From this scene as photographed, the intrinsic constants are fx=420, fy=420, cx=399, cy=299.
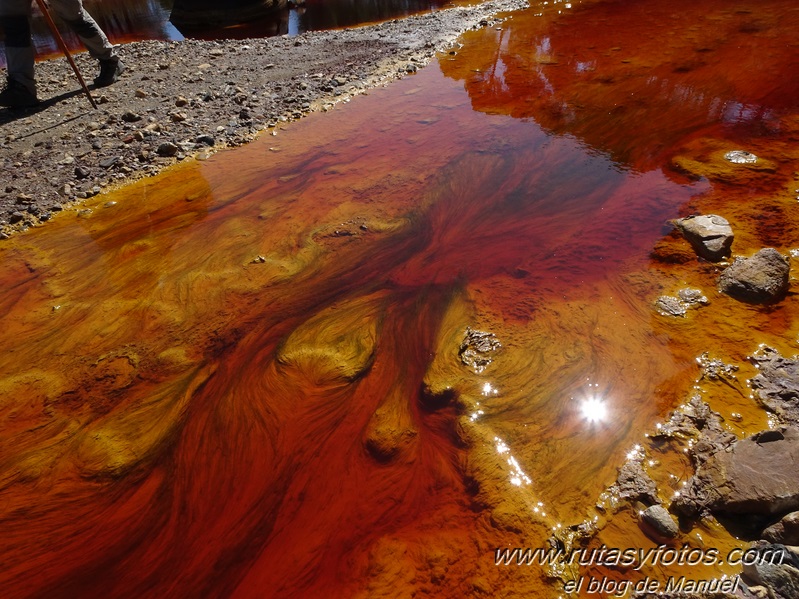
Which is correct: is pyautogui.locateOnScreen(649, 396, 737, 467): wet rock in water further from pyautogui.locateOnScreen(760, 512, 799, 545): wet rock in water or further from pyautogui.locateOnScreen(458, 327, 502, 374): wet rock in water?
pyautogui.locateOnScreen(458, 327, 502, 374): wet rock in water

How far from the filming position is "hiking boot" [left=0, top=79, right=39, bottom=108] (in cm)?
552

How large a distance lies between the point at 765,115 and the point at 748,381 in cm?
457

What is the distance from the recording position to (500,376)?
8.59 feet

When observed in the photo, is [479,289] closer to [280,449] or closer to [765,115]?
[280,449]

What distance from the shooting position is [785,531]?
1.59m

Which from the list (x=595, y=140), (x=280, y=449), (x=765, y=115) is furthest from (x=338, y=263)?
(x=765, y=115)

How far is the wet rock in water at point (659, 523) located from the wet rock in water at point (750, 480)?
81 millimetres

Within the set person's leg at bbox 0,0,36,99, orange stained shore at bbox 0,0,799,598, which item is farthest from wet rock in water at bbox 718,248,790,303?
person's leg at bbox 0,0,36,99

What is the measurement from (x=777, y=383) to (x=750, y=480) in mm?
870

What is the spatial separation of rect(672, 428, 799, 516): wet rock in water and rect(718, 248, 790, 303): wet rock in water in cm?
119

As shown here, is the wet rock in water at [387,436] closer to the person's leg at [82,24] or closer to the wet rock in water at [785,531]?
the wet rock in water at [785,531]

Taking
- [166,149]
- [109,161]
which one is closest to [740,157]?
[166,149]

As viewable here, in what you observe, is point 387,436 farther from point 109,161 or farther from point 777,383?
point 109,161

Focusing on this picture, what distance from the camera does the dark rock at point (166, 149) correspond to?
16.2ft
